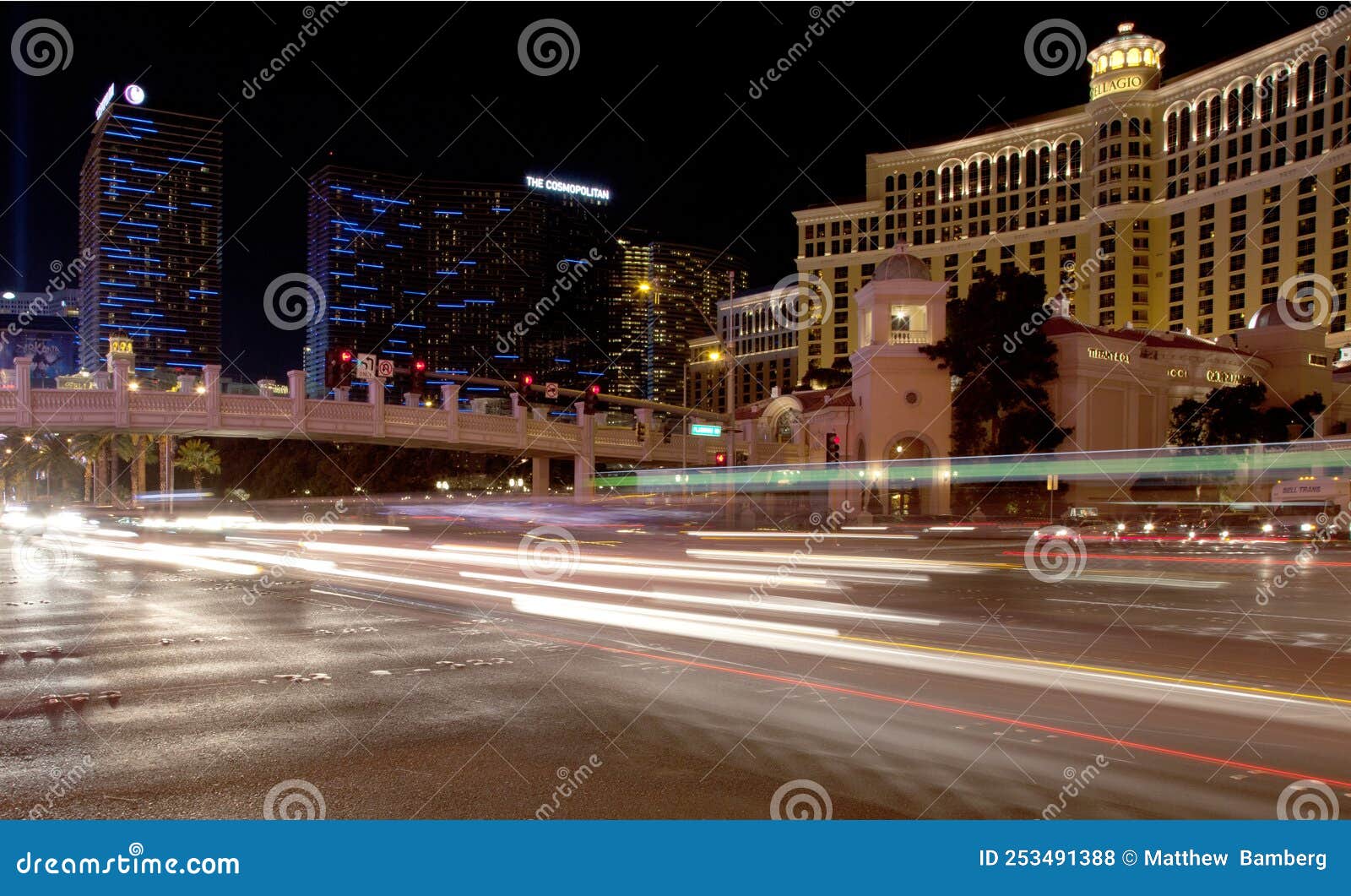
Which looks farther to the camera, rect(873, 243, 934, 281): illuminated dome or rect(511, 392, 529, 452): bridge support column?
rect(511, 392, 529, 452): bridge support column

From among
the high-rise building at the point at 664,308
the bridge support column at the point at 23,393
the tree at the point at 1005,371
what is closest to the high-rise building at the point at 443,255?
the bridge support column at the point at 23,393

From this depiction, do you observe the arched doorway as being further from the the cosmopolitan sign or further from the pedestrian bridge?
the the cosmopolitan sign

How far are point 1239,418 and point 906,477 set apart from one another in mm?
25339

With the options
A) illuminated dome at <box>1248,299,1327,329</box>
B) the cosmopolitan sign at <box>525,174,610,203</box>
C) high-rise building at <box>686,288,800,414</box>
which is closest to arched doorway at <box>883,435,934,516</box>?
the cosmopolitan sign at <box>525,174,610,203</box>

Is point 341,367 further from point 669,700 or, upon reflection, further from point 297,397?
point 297,397

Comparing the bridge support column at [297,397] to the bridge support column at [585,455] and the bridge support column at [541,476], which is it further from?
the bridge support column at [541,476]

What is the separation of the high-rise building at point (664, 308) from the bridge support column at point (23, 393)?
87.5 metres

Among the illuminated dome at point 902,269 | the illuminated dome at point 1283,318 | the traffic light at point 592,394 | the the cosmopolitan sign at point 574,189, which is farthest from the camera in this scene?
the the cosmopolitan sign at point 574,189

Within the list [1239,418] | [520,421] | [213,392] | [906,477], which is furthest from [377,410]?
[1239,418]

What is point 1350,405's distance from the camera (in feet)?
233

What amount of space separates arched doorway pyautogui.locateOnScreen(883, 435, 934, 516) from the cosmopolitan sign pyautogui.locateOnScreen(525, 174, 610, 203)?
1361 inches

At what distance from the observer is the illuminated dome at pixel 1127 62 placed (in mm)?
100062

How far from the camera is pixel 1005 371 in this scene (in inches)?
2224

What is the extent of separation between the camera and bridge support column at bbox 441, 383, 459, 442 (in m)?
49.8
